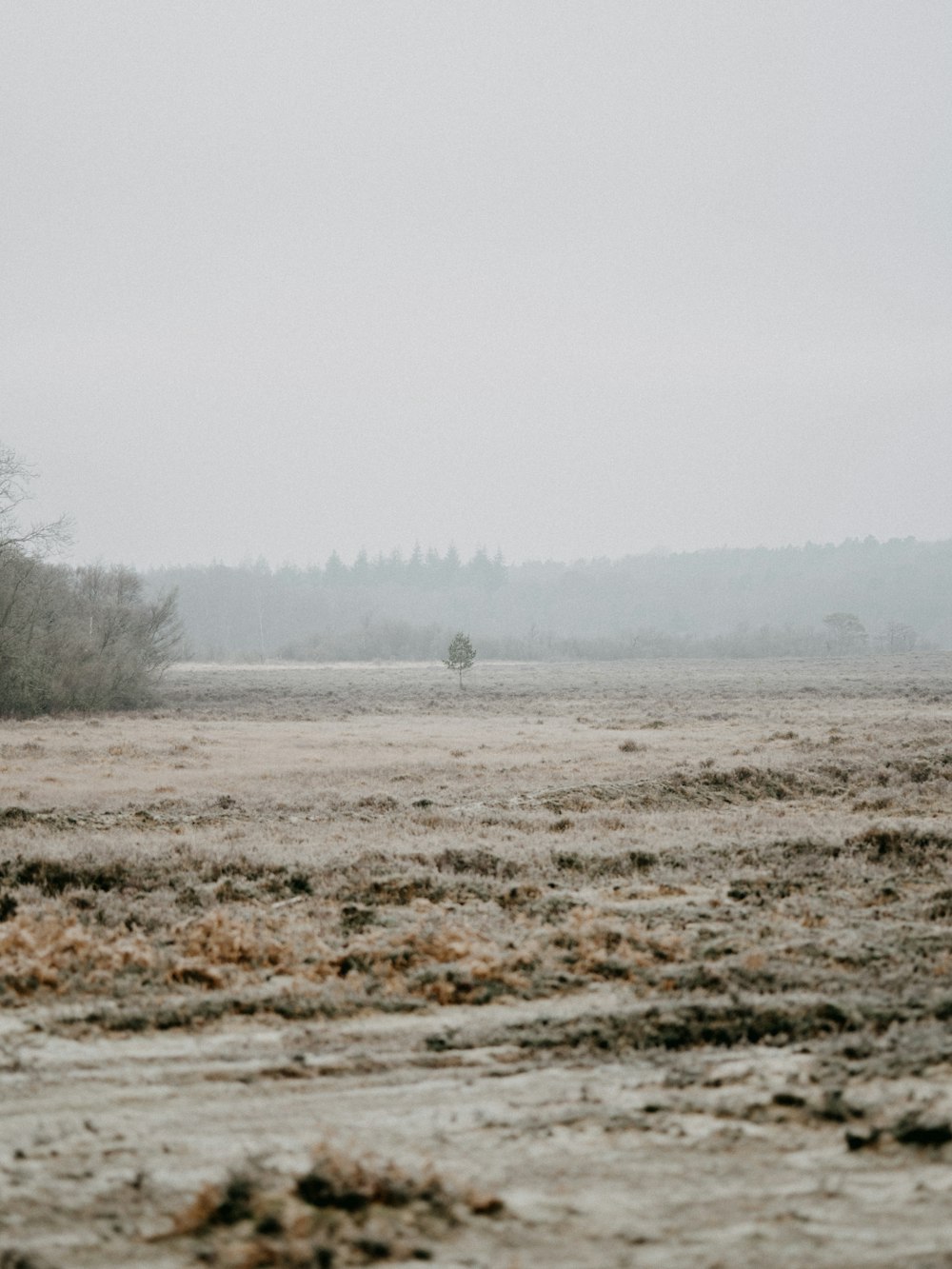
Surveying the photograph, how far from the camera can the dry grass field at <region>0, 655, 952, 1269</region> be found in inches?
173

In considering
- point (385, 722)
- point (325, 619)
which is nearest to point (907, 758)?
point (385, 722)

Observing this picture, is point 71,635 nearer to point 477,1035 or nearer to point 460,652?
point 460,652

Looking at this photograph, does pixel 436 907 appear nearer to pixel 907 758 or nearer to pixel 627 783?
pixel 627 783

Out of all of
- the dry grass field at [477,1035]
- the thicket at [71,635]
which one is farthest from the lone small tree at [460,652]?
the dry grass field at [477,1035]

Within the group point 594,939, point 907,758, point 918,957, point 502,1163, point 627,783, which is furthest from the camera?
point 907,758

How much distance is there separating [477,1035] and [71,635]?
4719 centimetres

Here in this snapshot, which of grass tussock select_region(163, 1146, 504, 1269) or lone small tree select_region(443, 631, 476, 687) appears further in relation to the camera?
lone small tree select_region(443, 631, 476, 687)

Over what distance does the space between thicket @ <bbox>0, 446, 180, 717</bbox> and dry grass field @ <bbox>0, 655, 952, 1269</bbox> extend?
2830cm

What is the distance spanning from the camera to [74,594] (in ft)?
188

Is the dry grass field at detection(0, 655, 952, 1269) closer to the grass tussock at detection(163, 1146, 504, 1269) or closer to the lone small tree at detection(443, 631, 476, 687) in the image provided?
the grass tussock at detection(163, 1146, 504, 1269)

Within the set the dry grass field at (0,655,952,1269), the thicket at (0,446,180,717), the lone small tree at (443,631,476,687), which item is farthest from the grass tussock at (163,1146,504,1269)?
→ the lone small tree at (443,631,476,687)

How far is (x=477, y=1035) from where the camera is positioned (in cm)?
675

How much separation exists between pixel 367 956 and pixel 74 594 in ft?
177

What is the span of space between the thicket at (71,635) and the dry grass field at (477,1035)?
28.3 metres
